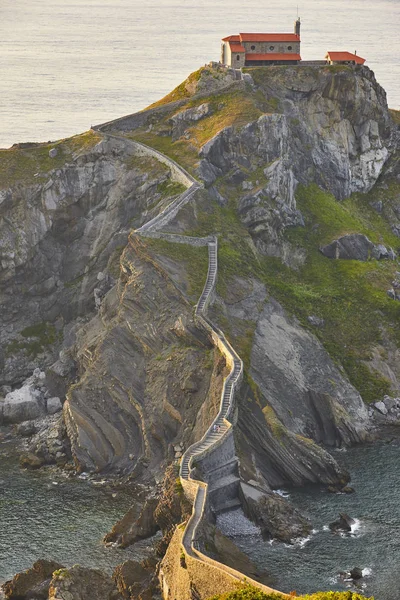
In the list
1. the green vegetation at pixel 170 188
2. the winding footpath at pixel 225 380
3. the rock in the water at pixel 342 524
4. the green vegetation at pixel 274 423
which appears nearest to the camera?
the winding footpath at pixel 225 380

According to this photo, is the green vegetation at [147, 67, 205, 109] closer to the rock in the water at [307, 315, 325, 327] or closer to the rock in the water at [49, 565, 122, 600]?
the rock in the water at [307, 315, 325, 327]

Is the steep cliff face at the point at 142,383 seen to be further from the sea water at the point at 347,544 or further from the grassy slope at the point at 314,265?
the sea water at the point at 347,544

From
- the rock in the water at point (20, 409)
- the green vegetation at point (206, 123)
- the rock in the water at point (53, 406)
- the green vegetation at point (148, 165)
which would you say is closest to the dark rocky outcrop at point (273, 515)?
the rock in the water at point (53, 406)

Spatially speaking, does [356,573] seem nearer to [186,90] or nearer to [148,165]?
[148,165]

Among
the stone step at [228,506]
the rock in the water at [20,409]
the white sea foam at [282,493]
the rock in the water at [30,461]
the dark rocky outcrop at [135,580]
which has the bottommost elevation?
the dark rocky outcrop at [135,580]

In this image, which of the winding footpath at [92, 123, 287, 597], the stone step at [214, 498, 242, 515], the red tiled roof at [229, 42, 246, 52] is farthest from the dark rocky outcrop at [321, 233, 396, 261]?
the stone step at [214, 498, 242, 515]

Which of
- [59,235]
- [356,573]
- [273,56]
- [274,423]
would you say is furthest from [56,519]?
[273,56]
